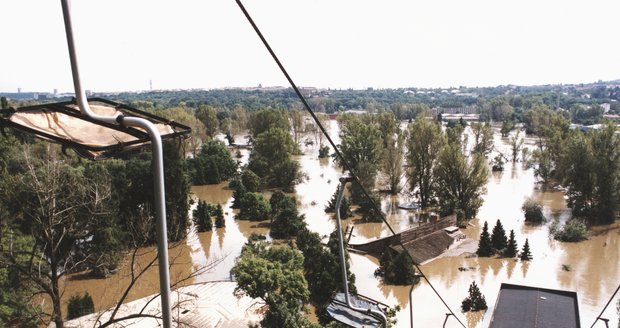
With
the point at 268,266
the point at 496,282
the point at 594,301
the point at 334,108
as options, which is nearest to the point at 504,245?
the point at 496,282

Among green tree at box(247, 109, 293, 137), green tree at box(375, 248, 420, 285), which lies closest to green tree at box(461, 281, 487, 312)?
green tree at box(375, 248, 420, 285)

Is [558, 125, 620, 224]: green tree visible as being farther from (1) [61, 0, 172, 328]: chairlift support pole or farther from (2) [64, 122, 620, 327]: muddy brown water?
(1) [61, 0, 172, 328]: chairlift support pole

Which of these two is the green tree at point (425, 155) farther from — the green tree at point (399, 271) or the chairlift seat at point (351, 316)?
the chairlift seat at point (351, 316)

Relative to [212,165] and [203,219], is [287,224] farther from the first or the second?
[212,165]

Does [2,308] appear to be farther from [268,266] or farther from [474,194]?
[474,194]

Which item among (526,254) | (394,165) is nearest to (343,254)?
(526,254)

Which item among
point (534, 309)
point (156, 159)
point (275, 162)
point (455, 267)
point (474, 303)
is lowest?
point (455, 267)
